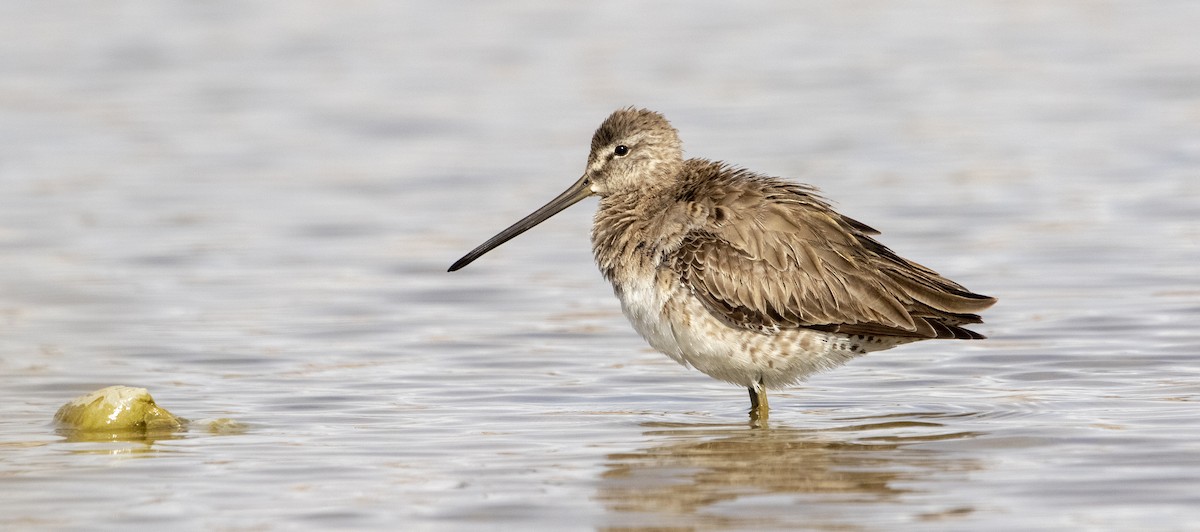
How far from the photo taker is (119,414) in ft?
22.0

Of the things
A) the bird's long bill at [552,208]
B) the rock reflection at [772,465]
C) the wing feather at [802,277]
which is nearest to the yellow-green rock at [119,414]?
the bird's long bill at [552,208]

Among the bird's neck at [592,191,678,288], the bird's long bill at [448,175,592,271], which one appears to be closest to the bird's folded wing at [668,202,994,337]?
the bird's neck at [592,191,678,288]

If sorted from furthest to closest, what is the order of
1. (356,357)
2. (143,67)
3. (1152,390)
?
(143,67)
(356,357)
(1152,390)

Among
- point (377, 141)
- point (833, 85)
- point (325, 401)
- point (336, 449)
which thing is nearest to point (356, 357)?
point (325, 401)

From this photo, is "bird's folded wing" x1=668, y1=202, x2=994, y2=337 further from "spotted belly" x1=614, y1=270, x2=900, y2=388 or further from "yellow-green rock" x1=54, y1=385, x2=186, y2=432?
"yellow-green rock" x1=54, y1=385, x2=186, y2=432

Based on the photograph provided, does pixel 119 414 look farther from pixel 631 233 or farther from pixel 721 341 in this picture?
pixel 721 341

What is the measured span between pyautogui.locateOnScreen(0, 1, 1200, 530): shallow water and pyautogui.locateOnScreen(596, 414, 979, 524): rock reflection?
0.02 metres

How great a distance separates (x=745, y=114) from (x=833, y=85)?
1359mm

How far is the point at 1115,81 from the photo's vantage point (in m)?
14.7

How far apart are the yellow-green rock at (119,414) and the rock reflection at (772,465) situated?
5.56ft

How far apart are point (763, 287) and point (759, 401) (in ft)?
1.52

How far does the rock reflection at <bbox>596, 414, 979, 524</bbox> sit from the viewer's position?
5672 mm

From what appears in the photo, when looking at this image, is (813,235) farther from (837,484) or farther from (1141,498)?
(1141,498)

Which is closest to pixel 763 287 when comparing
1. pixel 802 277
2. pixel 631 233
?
pixel 802 277
